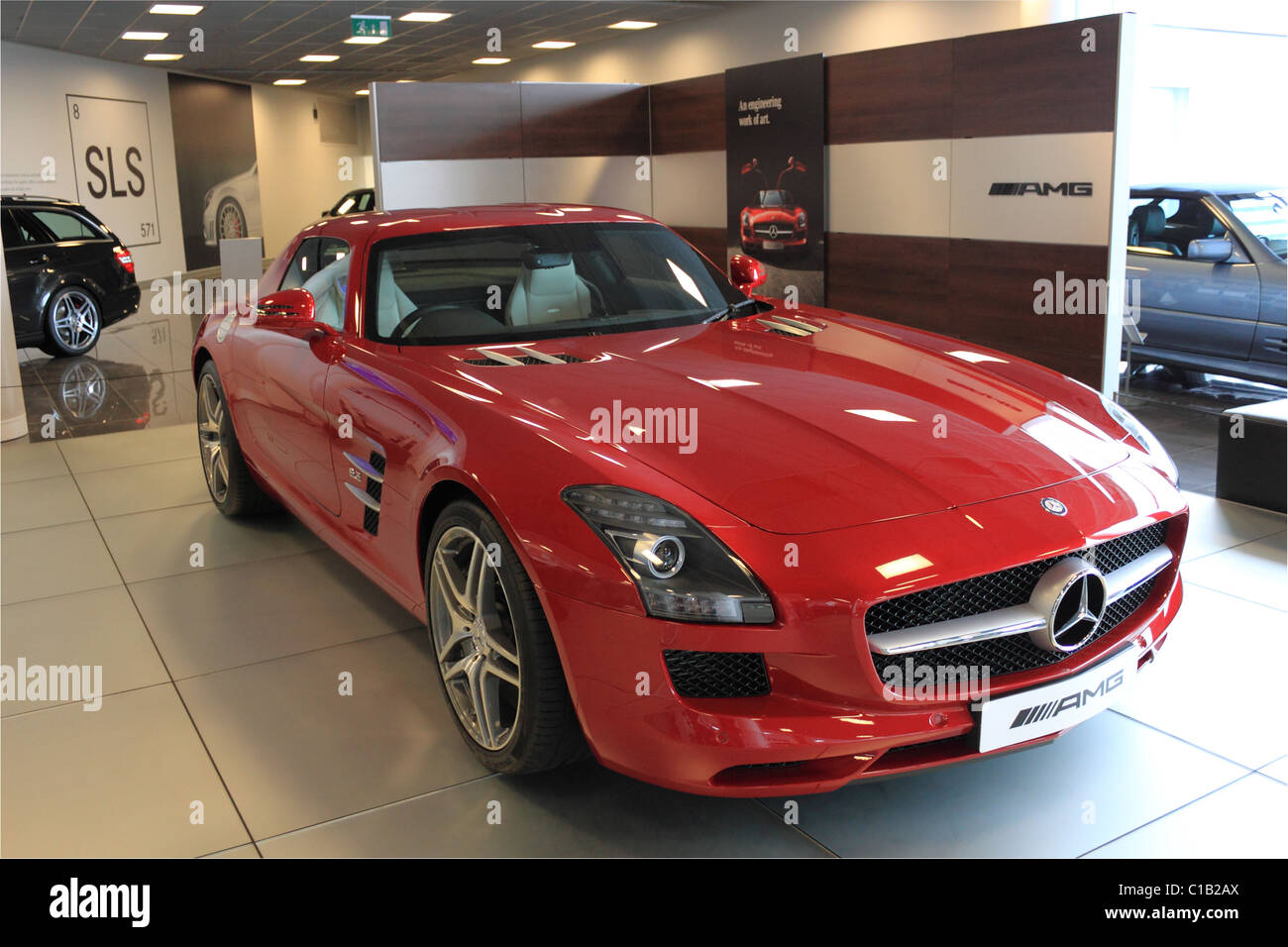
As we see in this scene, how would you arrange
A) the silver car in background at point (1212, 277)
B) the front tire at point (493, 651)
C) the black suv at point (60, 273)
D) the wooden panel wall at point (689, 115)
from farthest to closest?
the black suv at point (60, 273)
the wooden panel wall at point (689, 115)
the silver car in background at point (1212, 277)
the front tire at point (493, 651)

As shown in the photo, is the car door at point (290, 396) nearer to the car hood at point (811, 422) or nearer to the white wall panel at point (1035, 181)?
the car hood at point (811, 422)

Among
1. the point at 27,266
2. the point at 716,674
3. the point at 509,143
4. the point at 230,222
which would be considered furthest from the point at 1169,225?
the point at 230,222

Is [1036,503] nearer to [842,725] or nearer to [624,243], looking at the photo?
[842,725]

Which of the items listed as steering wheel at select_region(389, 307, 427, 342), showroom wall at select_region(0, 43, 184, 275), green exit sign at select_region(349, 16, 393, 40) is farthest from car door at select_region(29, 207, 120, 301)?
steering wheel at select_region(389, 307, 427, 342)

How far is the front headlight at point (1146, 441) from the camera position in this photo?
2489mm

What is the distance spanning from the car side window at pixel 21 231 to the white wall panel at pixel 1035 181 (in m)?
7.58

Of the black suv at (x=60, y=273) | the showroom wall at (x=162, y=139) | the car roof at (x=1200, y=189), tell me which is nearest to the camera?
the car roof at (x=1200, y=189)

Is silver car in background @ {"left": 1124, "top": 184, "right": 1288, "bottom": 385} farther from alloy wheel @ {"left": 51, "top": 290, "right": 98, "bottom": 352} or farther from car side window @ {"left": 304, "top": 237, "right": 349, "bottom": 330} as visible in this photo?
alloy wheel @ {"left": 51, "top": 290, "right": 98, "bottom": 352}

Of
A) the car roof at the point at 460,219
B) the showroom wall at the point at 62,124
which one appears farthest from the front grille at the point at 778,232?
the showroom wall at the point at 62,124

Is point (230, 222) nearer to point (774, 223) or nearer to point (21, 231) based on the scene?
point (21, 231)

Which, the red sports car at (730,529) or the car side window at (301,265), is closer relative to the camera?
the red sports car at (730,529)

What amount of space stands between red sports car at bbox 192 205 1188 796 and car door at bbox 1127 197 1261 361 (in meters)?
3.88

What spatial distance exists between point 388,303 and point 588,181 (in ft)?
18.4
